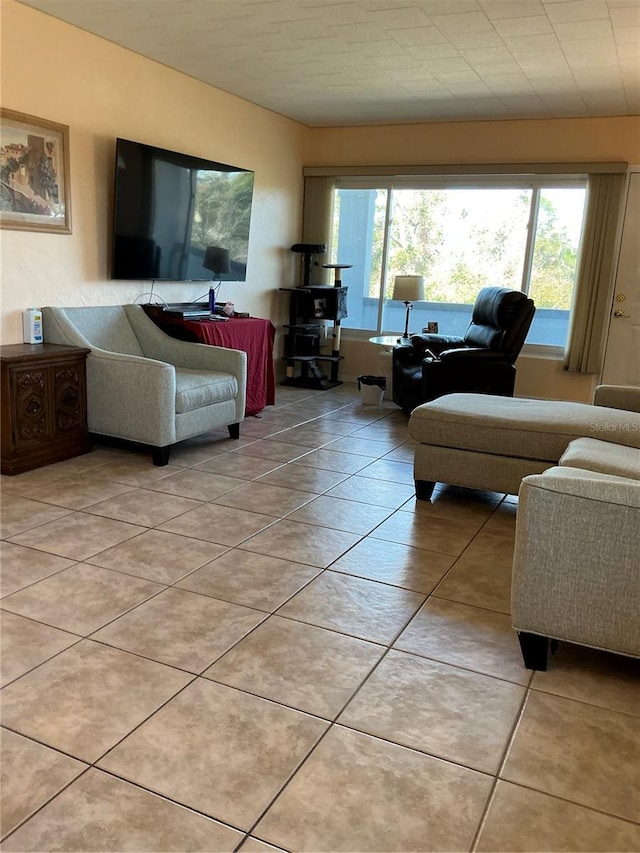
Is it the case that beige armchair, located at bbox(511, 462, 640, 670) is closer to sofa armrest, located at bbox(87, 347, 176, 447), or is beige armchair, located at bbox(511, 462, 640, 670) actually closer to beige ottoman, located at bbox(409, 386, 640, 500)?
beige ottoman, located at bbox(409, 386, 640, 500)

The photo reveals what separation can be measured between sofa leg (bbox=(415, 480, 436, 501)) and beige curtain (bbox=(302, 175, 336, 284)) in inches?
155

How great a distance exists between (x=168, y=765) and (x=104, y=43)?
14.0 feet

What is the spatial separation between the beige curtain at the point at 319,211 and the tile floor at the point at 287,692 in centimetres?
418

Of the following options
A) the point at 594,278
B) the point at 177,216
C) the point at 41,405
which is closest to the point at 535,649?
the point at 41,405

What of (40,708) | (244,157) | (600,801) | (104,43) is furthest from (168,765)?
(244,157)

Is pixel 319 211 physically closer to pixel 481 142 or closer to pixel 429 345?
pixel 481 142

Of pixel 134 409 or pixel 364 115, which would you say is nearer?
pixel 134 409

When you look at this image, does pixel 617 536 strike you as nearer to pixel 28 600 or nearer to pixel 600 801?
pixel 600 801

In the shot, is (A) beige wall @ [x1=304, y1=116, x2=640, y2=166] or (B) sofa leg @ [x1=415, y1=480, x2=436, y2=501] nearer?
(B) sofa leg @ [x1=415, y1=480, x2=436, y2=501]

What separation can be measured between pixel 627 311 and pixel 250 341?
3276 mm

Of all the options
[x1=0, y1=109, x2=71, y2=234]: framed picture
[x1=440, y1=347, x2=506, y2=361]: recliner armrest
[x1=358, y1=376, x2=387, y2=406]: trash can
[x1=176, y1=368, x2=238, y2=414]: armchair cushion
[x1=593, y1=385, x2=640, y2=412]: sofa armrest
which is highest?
[x1=0, y1=109, x2=71, y2=234]: framed picture

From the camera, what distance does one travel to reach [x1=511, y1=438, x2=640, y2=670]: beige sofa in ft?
6.19

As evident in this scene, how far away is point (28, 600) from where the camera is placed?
2340mm

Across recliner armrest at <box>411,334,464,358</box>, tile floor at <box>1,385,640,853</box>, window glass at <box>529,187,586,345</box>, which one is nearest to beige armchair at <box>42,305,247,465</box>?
tile floor at <box>1,385,640,853</box>
